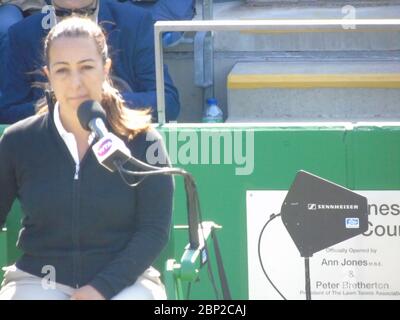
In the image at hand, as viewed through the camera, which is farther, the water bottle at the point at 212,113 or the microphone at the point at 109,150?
the water bottle at the point at 212,113

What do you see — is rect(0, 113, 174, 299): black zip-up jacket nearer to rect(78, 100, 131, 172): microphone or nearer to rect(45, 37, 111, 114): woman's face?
rect(45, 37, 111, 114): woman's face

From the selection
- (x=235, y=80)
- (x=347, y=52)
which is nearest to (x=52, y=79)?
(x=235, y=80)

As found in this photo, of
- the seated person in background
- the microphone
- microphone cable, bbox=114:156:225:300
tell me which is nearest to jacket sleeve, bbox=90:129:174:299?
microphone cable, bbox=114:156:225:300

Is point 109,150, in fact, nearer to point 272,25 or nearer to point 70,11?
point 272,25

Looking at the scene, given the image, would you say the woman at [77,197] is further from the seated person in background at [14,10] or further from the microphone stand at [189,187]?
the seated person in background at [14,10]

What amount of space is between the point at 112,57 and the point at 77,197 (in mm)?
2217

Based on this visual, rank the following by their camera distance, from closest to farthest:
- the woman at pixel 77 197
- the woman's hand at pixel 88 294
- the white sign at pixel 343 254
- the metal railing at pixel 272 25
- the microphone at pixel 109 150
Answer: the microphone at pixel 109 150 → the woman's hand at pixel 88 294 → the woman at pixel 77 197 → the metal railing at pixel 272 25 → the white sign at pixel 343 254

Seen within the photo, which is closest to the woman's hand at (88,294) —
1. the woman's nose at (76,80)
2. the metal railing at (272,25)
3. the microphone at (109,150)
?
the microphone at (109,150)

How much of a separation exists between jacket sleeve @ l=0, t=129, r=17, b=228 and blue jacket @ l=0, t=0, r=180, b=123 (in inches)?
74.5

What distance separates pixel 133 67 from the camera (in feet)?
20.3

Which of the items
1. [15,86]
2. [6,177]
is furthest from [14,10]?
[6,177]

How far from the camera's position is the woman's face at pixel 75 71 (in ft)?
13.6

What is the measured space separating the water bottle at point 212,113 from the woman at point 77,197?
2999mm
